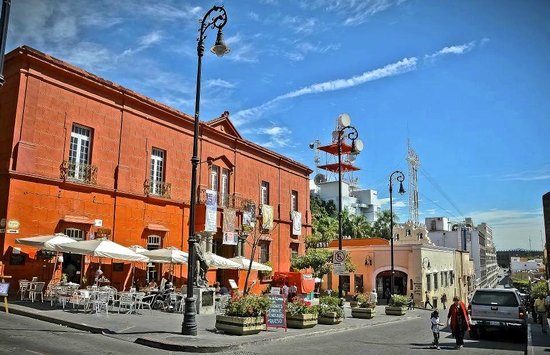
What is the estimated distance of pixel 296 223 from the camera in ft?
115

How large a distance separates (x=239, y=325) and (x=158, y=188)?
12.4m

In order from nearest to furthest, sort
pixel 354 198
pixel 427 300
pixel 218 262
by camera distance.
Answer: pixel 218 262
pixel 427 300
pixel 354 198

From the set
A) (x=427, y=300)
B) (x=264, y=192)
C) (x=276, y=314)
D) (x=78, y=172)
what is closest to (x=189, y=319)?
(x=276, y=314)

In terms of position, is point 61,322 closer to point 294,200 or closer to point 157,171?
point 157,171

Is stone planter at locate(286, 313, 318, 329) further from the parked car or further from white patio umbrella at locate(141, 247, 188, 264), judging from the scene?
white patio umbrella at locate(141, 247, 188, 264)

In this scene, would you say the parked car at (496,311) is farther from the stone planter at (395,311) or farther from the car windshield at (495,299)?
the stone planter at (395,311)

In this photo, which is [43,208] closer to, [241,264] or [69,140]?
[69,140]

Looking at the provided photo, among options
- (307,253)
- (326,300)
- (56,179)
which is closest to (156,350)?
(326,300)

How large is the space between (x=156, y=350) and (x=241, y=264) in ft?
41.7

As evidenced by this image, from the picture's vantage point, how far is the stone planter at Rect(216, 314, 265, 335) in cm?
1338

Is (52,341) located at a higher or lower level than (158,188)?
lower

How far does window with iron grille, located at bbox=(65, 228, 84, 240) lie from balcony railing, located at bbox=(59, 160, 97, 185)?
2.11 meters

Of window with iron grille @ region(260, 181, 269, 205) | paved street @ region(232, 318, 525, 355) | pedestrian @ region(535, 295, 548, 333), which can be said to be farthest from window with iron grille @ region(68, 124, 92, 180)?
pedestrian @ region(535, 295, 548, 333)

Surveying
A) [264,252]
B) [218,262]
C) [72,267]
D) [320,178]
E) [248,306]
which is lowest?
[248,306]
